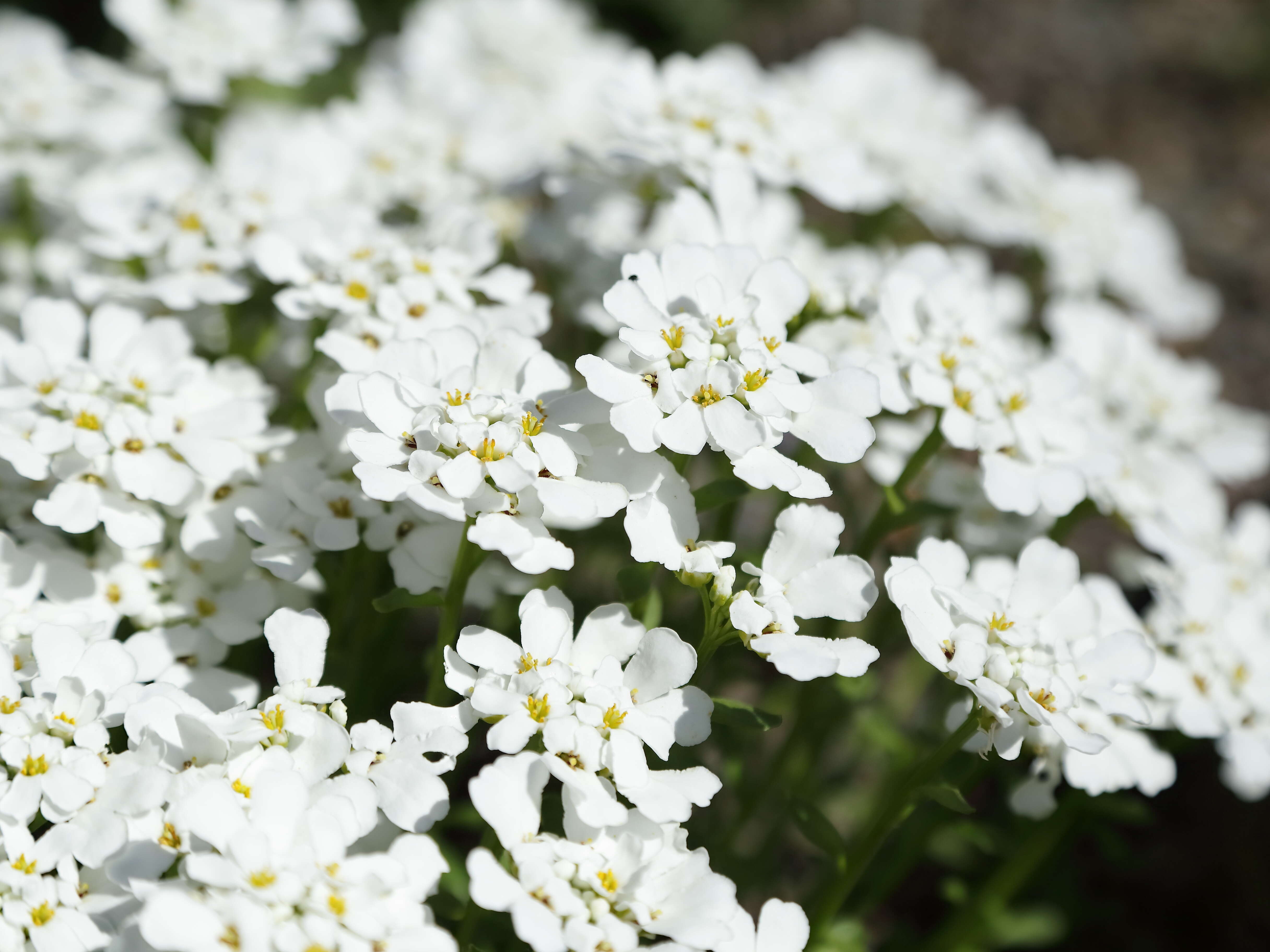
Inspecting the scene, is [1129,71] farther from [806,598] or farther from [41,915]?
[41,915]

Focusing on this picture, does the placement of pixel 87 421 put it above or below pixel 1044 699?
below

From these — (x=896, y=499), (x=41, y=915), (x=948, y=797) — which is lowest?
(x=41, y=915)

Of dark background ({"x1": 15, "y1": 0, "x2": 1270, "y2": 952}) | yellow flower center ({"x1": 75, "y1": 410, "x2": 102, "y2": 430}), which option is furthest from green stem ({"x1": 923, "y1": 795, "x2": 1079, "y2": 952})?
dark background ({"x1": 15, "y1": 0, "x2": 1270, "y2": 952})

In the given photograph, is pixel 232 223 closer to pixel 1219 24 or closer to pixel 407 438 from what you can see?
pixel 407 438

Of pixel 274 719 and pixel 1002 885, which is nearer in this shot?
pixel 274 719

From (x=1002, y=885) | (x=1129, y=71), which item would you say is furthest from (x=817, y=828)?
(x=1129, y=71)

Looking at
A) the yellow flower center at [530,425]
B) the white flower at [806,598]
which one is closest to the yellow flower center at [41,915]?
the yellow flower center at [530,425]
